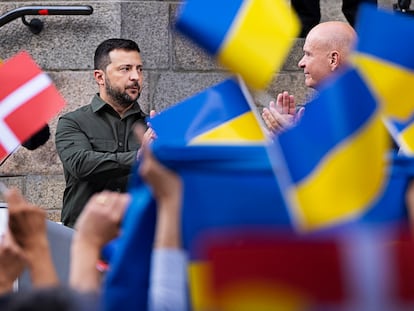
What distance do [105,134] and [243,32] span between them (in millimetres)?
3900

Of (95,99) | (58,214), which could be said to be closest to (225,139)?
(95,99)

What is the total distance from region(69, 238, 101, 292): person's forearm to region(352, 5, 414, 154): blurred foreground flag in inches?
28.6

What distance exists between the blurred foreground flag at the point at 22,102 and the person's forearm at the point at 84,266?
1.46 metres

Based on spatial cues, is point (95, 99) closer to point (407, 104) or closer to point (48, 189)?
point (48, 189)

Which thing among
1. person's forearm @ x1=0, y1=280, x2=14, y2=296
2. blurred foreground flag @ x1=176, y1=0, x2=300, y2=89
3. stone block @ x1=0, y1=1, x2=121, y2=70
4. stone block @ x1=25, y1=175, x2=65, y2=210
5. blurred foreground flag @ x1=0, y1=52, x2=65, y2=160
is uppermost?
blurred foreground flag @ x1=176, y1=0, x2=300, y2=89

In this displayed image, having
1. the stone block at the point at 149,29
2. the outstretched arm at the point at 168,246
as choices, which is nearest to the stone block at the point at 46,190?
the stone block at the point at 149,29

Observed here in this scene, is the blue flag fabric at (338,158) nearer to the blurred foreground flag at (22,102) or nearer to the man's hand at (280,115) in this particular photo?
the blurred foreground flag at (22,102)

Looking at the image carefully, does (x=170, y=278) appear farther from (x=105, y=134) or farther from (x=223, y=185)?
(x=105, y=134)

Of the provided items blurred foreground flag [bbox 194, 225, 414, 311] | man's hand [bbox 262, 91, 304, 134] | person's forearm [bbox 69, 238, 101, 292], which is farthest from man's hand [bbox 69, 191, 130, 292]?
man's hand [bbox 262, 91, 304, 134]

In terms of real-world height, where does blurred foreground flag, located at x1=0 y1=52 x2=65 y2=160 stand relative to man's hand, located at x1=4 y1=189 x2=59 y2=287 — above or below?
below

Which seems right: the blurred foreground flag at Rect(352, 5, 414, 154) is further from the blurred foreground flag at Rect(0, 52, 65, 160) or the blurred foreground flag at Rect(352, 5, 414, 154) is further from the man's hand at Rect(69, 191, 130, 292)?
the blurred foreground flag at Rect(0, 52, 65, 160)

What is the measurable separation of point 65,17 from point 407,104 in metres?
5.39

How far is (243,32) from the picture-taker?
2676 mm

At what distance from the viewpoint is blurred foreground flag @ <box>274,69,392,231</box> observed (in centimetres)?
235
